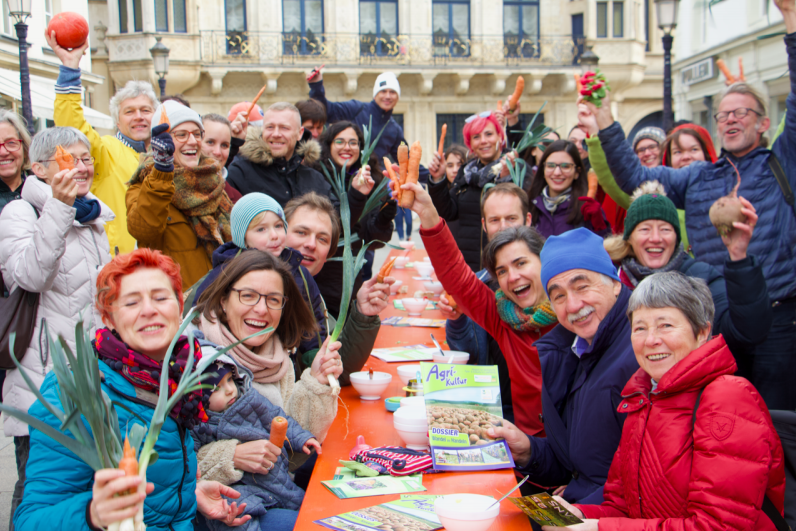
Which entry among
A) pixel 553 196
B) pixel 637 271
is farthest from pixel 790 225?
pixel 553 196

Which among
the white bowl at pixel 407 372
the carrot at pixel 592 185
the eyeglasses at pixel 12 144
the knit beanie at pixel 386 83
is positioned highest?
the knit beanie at pixel 386 83

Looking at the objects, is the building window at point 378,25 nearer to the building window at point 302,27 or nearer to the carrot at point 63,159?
the building window at point 302,27

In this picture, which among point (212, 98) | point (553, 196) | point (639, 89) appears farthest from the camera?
point (639, 89)

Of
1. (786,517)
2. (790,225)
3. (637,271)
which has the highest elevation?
(790,225)

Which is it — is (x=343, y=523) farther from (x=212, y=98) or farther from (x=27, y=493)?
(x=212, y=98)

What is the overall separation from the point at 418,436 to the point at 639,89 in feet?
70.5

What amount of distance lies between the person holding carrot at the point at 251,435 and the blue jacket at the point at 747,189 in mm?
2425

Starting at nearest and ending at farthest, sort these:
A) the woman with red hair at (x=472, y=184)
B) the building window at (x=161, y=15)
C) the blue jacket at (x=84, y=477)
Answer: the blue jacket at (x=84, y=477)
the woman with red hair at (x=472, y=184)
the building window at (x=161, y=15)

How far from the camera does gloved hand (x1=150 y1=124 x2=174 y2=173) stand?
2.88 meters

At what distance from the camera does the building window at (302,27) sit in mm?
19750

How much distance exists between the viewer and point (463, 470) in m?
2.02

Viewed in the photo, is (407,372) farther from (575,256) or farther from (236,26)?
(236,26)

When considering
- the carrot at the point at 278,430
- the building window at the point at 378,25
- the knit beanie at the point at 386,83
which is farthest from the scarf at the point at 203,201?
the building window at the point at 378,25

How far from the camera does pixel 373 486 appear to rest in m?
1.93
